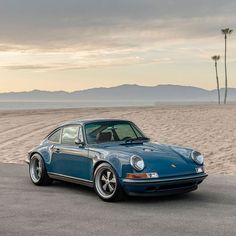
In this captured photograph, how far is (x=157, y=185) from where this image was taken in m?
8.35

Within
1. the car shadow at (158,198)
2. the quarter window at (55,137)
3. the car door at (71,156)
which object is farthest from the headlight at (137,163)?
the quarter window at (55,137)

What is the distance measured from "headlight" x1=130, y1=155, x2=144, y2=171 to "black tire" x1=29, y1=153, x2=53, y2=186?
2718 millimetres

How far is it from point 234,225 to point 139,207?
185 cm

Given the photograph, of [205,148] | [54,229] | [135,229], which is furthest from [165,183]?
[205,148]

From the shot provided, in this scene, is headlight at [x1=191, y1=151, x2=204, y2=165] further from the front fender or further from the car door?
the car door

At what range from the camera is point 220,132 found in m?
22.3

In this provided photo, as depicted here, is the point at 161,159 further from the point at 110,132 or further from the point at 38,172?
the point at 38,172

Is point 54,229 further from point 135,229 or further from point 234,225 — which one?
point 234,225

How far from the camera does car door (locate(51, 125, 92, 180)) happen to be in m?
9.36

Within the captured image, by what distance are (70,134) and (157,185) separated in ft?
8.37

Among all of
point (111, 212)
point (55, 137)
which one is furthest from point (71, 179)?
point (111, 212)

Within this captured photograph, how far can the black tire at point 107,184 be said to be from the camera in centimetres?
862

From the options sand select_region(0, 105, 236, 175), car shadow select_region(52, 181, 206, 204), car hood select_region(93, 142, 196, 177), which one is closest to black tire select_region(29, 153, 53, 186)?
car shadow select_region(52, 181, 206, 204)

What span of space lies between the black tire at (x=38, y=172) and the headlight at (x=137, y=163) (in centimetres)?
272
